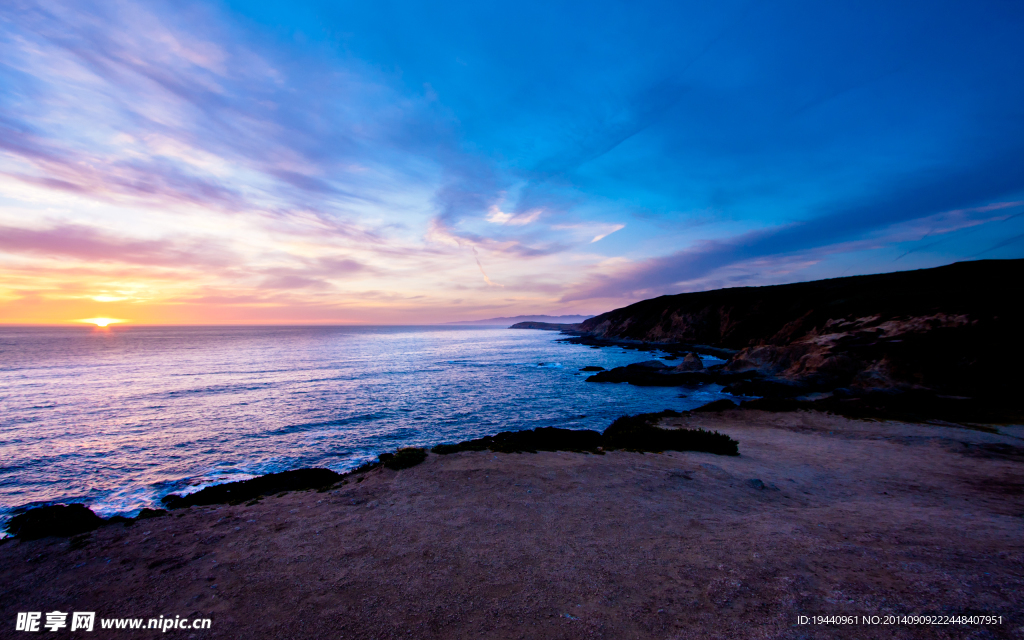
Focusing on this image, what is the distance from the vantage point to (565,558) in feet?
25.2

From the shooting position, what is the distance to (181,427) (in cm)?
2458

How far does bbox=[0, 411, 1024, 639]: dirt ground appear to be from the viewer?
582cm

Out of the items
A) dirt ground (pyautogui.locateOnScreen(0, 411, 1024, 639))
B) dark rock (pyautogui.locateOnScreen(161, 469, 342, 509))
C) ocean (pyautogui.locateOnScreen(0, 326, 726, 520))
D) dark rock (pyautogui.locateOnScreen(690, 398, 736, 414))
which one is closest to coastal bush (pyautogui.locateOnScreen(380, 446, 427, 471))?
dirt ground (pyautogui.locateOnScreen(0, 411, 1024, 639))

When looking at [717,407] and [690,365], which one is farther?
[690,365]

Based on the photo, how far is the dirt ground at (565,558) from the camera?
19.1ft

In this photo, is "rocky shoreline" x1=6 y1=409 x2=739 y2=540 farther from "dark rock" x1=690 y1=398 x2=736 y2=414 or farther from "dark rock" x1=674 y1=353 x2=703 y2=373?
"dark rock" x1=674 y1=353 x2=703 y2=373

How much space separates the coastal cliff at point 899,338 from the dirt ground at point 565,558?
2074 cm

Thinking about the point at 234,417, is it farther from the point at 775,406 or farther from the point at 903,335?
the point at 903,335

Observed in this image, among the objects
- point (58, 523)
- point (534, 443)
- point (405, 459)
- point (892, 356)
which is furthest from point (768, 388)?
point (58, 523)

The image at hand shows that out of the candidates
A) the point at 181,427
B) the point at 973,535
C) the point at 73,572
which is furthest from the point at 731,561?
the point at 181,427

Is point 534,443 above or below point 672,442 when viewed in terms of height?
above

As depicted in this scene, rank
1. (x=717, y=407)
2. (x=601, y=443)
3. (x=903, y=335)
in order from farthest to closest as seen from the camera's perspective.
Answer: (x=903, y=335)
(x=717, y=407)
(x=601, y=443)

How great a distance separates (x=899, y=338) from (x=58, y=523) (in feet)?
176

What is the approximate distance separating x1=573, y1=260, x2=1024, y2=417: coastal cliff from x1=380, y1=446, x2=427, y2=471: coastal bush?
31500 millimetres
